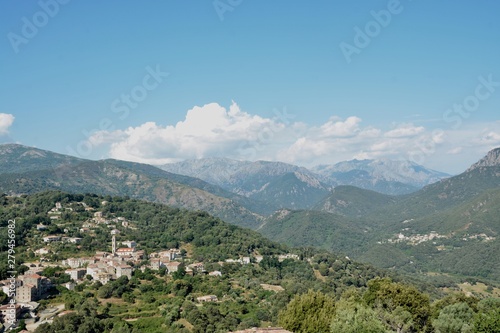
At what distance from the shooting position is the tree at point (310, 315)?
3619 cm

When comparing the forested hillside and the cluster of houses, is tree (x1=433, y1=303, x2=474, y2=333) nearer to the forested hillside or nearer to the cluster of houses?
the forested hillside

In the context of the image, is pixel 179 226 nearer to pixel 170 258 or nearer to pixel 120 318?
pixel 170 258

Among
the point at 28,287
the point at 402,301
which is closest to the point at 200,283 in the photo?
the point at 28,287

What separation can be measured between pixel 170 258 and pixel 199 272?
383 inches

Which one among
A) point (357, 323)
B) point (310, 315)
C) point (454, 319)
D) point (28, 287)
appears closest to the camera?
point (357, 323)

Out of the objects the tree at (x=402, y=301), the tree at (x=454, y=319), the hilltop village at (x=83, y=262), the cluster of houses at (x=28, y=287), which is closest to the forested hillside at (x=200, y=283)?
the tree at (x=402, y=301)

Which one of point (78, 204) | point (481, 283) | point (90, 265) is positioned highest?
point (78, 204)

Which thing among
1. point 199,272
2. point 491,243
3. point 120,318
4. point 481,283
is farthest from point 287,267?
point 491,243

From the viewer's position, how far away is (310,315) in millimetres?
37406

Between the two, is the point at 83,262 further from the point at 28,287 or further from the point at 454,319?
the point at 454,319

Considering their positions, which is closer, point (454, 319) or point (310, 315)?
point (310, 315)

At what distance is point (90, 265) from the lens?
68312mm

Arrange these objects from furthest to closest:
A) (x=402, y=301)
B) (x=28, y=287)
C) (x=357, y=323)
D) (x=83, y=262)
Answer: (x=83, y=262) < (x=28, y=287) < (x=402, y=301) < (x=357, y=323)

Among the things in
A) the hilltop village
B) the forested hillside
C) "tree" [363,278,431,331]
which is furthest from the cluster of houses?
"tree" [363,278,431,331]
